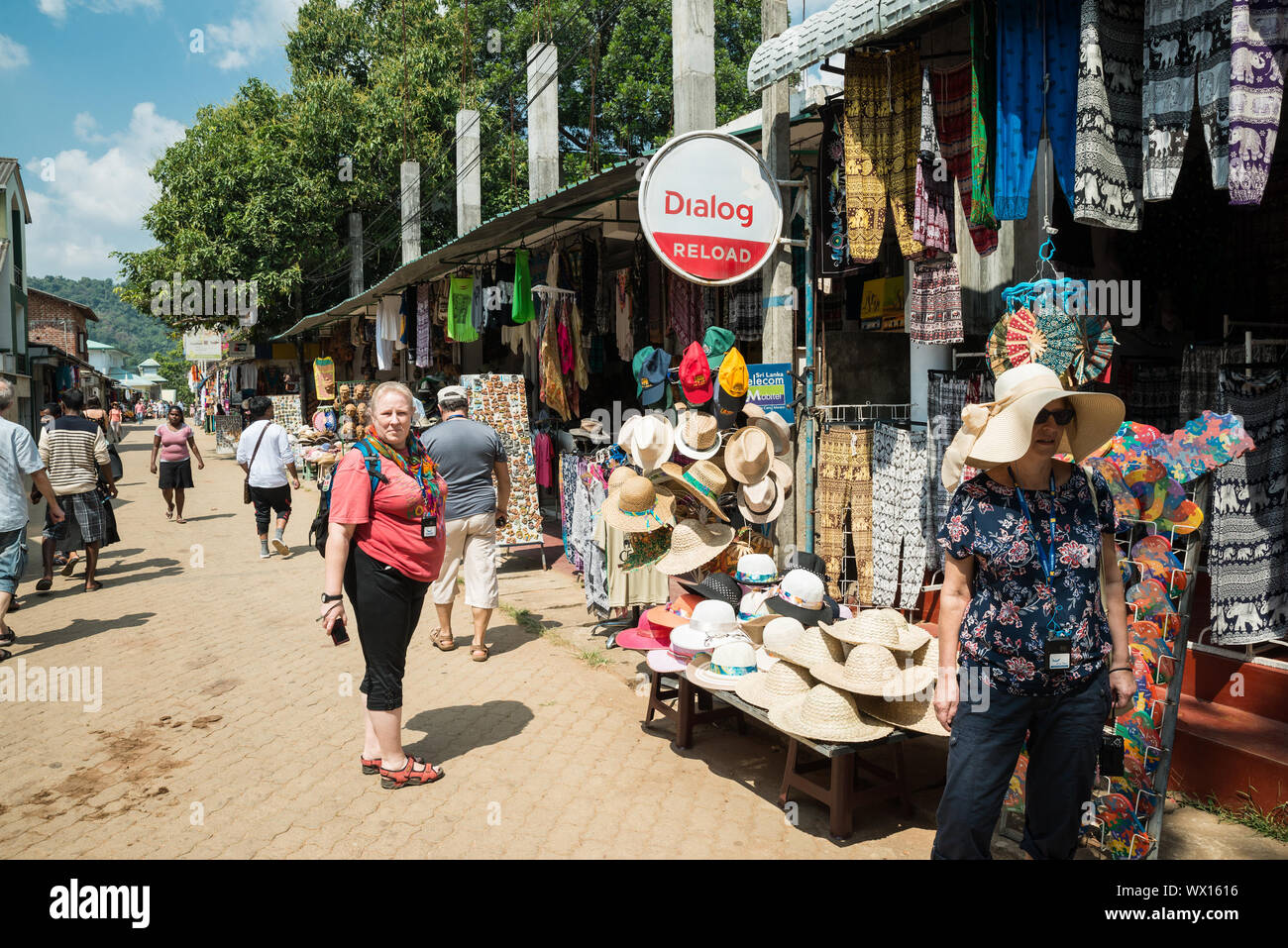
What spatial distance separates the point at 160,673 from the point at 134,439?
44711 mm

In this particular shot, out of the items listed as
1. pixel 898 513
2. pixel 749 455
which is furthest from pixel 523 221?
pixel 898 513

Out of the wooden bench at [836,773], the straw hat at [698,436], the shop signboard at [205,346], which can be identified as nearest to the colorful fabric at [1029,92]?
the straw hat at [698,436]

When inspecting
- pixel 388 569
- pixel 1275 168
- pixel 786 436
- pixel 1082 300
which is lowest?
pixel 388 569

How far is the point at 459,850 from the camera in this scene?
383 centimetres

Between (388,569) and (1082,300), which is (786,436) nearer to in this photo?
(1082,300)

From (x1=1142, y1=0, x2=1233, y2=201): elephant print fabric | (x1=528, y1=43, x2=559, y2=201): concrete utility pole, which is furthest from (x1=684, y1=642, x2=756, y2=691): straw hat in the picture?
(x1=528, y1=43, x2=559, y2=201): concrete utility pole

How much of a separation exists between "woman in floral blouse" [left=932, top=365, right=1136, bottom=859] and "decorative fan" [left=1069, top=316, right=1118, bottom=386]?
2.62 ft

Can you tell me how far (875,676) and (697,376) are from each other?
2796mm

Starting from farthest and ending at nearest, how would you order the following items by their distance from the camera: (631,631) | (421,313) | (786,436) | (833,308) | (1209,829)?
1. (421,313)
2. (833,308)
3. (786,436)
4. (631,631)
5. (1209,829)

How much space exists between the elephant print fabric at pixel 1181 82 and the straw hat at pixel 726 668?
287cm

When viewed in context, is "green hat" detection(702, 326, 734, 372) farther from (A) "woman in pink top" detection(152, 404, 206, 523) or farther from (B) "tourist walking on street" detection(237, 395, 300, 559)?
(A) "woman in pink top" detection(152, 404, 206, 523)

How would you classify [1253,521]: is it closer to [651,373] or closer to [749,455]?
[749,455]

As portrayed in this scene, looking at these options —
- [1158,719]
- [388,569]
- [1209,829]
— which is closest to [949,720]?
[1158,719]

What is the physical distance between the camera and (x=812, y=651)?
4188 mm
